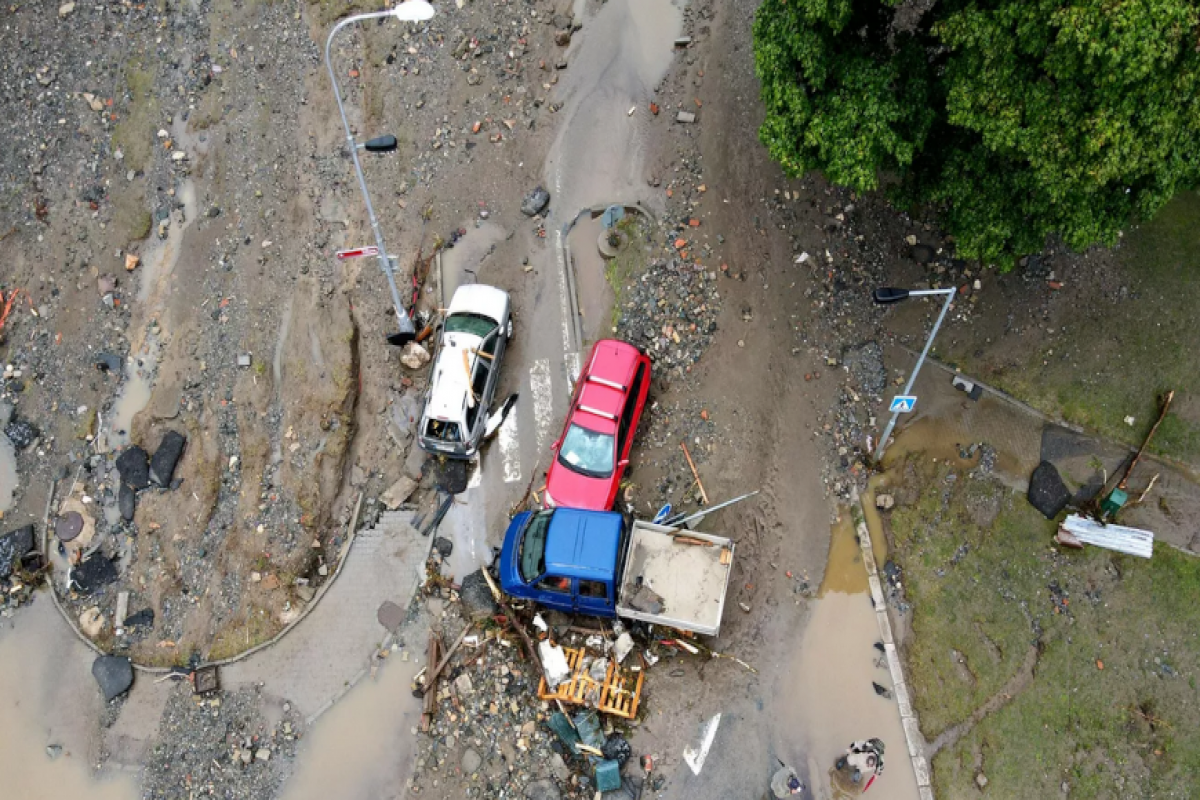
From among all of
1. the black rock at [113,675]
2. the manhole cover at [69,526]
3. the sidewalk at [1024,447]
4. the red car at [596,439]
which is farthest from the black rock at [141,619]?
the sidewalk at [1024,447]

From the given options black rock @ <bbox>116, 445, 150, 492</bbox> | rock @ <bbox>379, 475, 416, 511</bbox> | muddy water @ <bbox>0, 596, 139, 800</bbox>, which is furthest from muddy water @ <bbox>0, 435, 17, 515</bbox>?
rock @ <bbox>379, 475, 416, 511</bbox>

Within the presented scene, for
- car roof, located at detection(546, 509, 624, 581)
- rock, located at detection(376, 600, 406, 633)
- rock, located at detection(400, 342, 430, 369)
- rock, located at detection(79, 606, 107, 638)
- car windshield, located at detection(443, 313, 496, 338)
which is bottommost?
rock, located at detection(79, 606, 107, 638)

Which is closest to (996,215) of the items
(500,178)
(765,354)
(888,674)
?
(765,354)

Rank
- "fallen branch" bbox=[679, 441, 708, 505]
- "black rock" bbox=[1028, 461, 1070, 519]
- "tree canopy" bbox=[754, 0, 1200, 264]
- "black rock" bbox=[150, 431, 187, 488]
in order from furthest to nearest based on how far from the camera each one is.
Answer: "black rock" bbox=[150, 431, 187, 488] < "fallen branch" bbox=[679, 441, 708, 505] < "black rock" bbox=[1028, 461, 1070, 519] < "tree canopy" bbox=[754, 0, 1200, 264]

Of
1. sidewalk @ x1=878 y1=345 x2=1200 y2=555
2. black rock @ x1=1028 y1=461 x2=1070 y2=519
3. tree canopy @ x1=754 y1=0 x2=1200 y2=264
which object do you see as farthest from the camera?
black rock @ x1=1028 y1=461 x2=1070 y2=519

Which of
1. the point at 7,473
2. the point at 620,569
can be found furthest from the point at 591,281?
the point at 7,473

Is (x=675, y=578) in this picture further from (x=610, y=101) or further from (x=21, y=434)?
(x=21, y=434)

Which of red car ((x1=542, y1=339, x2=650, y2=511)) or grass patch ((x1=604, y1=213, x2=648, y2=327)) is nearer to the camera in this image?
red car ((x1=542, y1=339, x2=650, y2=511))

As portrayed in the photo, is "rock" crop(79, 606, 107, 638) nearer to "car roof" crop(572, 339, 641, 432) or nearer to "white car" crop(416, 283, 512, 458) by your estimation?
"white car" crop(416, 283, 512, 458)
